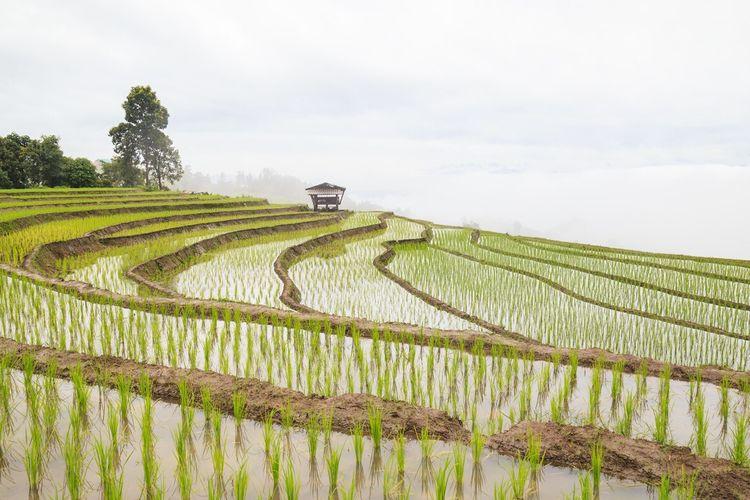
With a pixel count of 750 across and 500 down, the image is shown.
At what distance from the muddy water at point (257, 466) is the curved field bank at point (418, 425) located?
3.1 inches

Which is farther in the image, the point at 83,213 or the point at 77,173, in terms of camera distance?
the point at 77,173

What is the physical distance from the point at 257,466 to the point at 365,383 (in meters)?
1.33

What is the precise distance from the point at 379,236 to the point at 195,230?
501 centimetres

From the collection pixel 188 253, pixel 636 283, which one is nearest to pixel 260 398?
pixel 188 253

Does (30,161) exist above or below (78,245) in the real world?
above

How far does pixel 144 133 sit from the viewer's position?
102ft

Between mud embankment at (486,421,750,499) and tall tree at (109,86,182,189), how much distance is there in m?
32.3

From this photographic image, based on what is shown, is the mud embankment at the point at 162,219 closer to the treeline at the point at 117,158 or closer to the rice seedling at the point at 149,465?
the rice seedling at the point at 149,465

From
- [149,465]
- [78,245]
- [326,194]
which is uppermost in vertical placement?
[326,194]

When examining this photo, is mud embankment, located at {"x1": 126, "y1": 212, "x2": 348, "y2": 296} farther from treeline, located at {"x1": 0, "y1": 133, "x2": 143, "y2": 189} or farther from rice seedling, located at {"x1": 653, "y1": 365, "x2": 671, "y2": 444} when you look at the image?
treeline, located at {"x1": 0, "y1": 133, "x2": 143, "y2": 189}

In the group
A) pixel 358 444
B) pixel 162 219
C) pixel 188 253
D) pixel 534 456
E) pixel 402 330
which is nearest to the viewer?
pixel 534 456

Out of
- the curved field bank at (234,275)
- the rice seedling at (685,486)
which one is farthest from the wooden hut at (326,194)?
the rice seedling at (685,486)

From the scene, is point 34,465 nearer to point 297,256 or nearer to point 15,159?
point 297,256

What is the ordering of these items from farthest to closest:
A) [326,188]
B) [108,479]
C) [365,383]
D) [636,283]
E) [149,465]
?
1. [326,188]
2. [636,283]
3. [365,383]
4. [149,465]
5. [108,479]
